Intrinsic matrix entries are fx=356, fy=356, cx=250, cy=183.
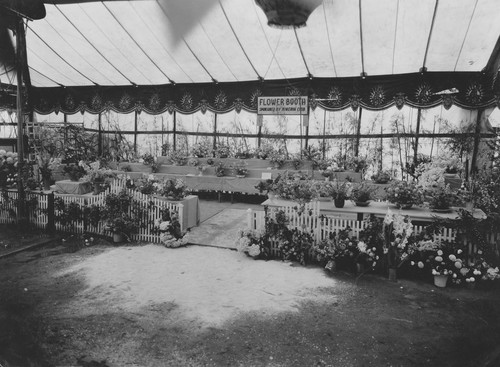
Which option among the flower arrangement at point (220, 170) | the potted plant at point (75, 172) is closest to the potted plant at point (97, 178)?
the potted plant at point (75, 172)

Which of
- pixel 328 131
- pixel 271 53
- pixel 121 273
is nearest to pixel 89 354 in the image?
pixel 121 273

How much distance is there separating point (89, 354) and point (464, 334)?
331cm

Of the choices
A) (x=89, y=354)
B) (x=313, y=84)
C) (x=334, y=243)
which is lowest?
(x=89, y=354)

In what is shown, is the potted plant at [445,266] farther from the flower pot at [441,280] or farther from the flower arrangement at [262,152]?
the flower arrangement at [262,152]

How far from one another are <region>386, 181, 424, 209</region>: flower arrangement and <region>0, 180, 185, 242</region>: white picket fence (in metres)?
3.55

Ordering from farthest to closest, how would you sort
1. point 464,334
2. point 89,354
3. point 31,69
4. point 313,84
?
point 31,69, point 313,84, point 464,334, point 89,354

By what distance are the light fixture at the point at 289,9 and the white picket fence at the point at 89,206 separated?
4322mm

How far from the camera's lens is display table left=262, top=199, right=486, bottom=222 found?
4994mm

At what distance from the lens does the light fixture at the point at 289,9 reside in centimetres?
237

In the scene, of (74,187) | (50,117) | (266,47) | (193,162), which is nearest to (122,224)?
(74,187)

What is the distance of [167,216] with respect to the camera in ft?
20.2

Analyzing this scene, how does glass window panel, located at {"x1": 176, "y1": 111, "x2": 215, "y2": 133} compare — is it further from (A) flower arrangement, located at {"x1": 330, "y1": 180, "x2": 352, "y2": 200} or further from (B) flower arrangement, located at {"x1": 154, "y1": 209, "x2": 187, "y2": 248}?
(A) flower arrangement, located at {"x1": 330, "y1": 180, "x2": 352, "y2": 200}

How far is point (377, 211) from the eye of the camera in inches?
207

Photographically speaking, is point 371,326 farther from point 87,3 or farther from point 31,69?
point 31,69
